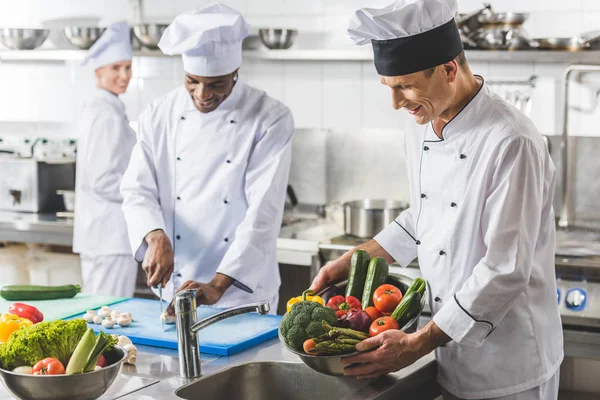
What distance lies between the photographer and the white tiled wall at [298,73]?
15.0 ft

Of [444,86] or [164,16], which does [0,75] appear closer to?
[164,16]

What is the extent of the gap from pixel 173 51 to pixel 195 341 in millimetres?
1377

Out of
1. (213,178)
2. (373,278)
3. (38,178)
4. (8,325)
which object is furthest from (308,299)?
(38,178)

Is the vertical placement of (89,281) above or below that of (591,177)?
below

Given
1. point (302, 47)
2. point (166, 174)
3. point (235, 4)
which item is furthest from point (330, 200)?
point (166, 174)

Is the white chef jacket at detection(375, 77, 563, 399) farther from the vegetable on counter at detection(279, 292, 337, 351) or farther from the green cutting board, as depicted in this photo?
the green cutting board

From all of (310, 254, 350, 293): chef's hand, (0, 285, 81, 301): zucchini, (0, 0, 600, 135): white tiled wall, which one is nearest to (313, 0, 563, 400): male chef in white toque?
(310, 254, 350, 293): chef's hand

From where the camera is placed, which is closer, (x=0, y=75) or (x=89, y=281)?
(x=89, y=281)

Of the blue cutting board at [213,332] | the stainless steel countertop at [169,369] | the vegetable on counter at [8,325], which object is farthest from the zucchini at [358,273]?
the vegetable on counter at [8,325]

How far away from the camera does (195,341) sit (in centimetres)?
221

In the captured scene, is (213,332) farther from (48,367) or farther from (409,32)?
(409,32)

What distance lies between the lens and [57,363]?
1.96 meters

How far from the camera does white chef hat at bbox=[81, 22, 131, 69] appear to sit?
4777mm

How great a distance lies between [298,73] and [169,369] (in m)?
3.04
